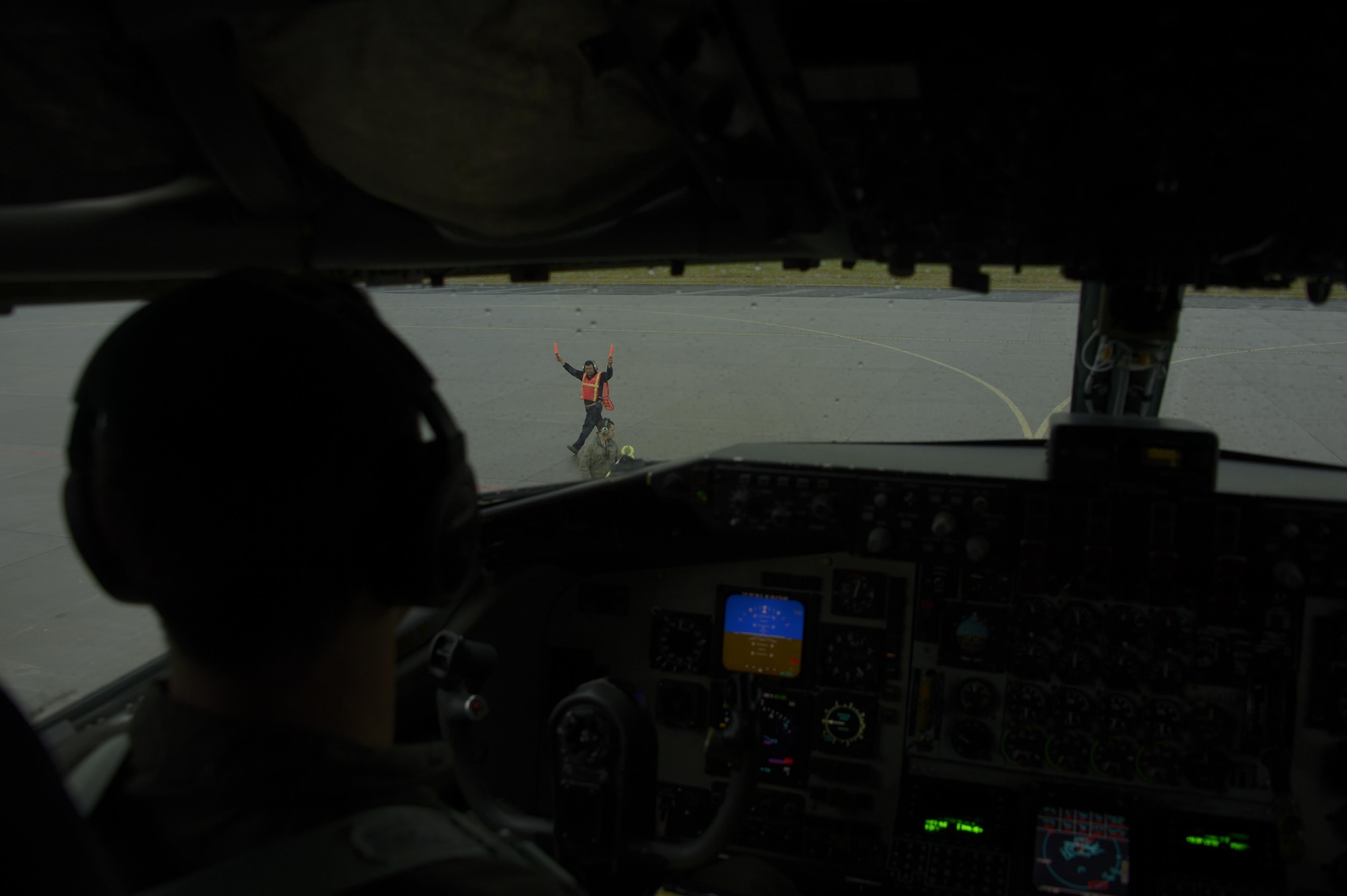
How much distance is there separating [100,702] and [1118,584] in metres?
2.46

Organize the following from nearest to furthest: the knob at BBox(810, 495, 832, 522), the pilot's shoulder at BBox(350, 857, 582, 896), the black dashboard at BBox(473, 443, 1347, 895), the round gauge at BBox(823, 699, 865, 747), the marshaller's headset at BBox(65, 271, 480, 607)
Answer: the pilot's shoulder at BBox(350, 857, 582, 896), the marshaller's headset at BBox(65, 271, 480, 607), the black dashboard at BBox(473, 443, 1347, 895), the knob at BBox(810, 495, 832, 522), the round gauge at BBox(823, 699, 865, 747)

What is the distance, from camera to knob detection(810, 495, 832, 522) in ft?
8.73

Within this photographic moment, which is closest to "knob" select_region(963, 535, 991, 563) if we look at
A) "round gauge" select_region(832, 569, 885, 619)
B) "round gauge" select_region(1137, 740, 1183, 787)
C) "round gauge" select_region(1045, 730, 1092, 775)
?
"round gauge" select_region(832, 569, 885, 619)

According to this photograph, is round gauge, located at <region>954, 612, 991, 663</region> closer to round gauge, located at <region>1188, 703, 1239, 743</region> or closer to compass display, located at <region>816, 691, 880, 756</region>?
compass display, located at <region>816, 691, 880, 756</region>

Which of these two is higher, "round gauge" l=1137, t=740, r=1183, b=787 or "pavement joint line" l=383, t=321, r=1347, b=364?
"pavement joint line" l=383, t=321, r=1347, b=364

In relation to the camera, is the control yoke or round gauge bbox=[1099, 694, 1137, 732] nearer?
the control yoke

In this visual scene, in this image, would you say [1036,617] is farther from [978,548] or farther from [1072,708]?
[978,548]

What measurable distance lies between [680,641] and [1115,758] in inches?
49.8

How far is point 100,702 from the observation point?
7.59 feet

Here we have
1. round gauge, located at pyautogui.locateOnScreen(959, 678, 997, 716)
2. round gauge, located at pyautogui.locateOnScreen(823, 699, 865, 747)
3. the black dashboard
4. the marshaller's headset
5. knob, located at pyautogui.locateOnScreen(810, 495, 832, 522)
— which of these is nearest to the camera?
the marshaller's headset

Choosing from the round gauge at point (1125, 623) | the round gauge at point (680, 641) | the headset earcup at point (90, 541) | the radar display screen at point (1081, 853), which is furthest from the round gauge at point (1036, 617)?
the headset earcup at point (90, 541)

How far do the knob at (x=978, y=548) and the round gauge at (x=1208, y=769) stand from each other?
82 centimetres

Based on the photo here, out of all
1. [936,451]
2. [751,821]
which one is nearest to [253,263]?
[936,451]

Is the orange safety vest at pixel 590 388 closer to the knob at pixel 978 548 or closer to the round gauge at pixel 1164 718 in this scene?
the knob at pixel 978 548
